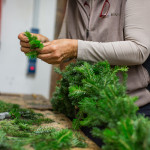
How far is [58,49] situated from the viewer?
97 centimetres

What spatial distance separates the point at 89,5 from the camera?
1.19 m

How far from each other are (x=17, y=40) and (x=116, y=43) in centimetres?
243

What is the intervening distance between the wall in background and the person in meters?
2.12

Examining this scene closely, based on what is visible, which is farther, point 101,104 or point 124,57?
point 124,57

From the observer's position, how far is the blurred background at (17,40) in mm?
3053

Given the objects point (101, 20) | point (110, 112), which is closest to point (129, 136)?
point (110, 112)

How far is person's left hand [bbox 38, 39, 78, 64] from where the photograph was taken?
3.17ft

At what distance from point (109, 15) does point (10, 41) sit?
7.57 feet

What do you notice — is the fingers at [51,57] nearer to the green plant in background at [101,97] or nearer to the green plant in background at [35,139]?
the green plant in background at [101,97]

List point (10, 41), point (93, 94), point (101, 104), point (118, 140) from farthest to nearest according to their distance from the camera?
point (10, 41) < point (93, 94) < point (101, 104) < point (118, 140)

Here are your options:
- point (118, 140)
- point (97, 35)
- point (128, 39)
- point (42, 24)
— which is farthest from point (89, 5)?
point (42, 24)

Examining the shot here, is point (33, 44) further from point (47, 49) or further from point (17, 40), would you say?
point (17, 40)

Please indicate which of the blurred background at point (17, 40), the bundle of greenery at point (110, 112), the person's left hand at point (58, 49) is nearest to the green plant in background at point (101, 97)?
the bundle of greenery at point (110, 112)

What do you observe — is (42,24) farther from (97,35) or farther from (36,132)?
(36,132)
